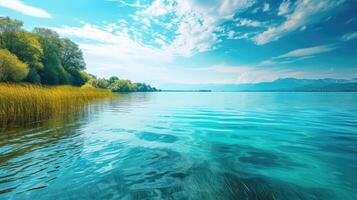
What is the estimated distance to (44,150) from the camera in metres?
5.10

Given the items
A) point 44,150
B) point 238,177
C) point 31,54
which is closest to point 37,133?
point 44,150

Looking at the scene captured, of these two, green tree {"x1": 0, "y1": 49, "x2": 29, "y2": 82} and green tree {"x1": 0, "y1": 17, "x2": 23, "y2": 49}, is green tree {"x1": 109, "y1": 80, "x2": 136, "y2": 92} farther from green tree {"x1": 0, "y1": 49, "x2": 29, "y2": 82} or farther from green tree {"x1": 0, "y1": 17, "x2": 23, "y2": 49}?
green tree {"x1": 0, "y1": 49, "x2": 29, "y2": 82}

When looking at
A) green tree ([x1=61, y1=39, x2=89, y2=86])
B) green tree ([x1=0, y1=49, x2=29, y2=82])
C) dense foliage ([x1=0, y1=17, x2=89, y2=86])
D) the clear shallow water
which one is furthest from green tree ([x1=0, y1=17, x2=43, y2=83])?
the clear shallow water

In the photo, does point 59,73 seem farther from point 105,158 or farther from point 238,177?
point 238,177

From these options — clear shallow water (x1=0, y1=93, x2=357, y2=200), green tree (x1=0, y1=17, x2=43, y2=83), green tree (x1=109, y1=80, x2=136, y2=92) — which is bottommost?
clear shallow water (x1=0, y1=93, x2=357, y2=200)

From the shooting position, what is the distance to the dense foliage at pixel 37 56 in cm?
2892

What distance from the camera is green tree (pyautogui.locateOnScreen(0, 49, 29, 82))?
87.2ft

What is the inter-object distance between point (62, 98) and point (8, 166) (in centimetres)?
1389

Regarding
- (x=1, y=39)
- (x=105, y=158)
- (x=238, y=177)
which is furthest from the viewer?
(x=1, y=39)

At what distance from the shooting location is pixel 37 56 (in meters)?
38.2

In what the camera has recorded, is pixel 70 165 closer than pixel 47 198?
No

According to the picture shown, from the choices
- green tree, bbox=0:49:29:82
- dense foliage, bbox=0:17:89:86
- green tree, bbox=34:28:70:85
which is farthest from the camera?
green tree, bbox=34:28:70:85

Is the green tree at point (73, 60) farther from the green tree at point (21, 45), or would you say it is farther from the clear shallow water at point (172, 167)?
the clear shallow water at point (172, 167)

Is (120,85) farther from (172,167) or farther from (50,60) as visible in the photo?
(172,167)
